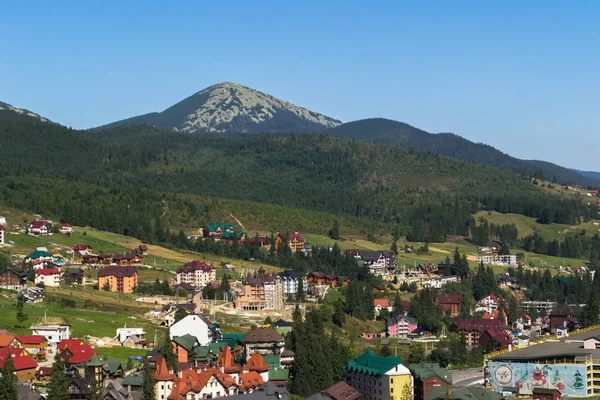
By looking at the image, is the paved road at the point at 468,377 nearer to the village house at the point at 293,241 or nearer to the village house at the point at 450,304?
the village house at the point at 450,304

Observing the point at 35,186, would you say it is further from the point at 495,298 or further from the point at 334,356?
the point at 334,356

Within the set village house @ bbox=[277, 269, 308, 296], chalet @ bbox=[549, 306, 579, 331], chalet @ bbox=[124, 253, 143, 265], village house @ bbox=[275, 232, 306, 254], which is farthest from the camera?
village house @ bbox=[275, 232, 306, 254]

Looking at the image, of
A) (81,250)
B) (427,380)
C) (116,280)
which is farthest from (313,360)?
(81,250)

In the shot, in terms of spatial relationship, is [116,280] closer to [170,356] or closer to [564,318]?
[170,356]

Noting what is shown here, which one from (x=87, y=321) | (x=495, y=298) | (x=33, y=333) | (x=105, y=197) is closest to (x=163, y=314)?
(x=87, y=321)

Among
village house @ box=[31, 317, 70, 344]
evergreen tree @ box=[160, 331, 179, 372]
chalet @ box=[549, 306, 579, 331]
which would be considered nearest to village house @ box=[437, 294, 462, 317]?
chalet @ box=[549, 306, 579, 331]

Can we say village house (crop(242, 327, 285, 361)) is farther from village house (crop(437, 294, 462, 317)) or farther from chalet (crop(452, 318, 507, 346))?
village house (crop(437, 294, 462, 317))
